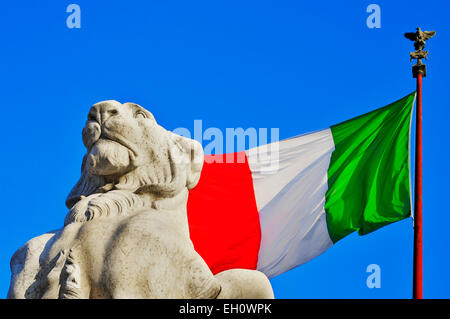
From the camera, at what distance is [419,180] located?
39.3 feet

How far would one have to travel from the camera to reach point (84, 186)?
7.56 metres

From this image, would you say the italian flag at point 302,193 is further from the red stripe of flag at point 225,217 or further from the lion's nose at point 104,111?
the lion's nose at point 104,111

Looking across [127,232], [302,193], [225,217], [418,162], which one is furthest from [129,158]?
[418,162]

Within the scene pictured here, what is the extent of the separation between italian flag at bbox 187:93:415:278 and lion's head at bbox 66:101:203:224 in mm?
4730

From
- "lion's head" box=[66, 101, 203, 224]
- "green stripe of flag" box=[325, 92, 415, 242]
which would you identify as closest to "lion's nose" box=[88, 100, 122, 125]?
"lion's head" box=[66, 101, 203, 224]

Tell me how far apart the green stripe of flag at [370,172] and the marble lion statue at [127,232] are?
536 cm

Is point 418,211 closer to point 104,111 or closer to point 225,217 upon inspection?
point 225,217

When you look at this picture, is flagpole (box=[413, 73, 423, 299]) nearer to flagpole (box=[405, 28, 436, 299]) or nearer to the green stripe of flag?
flagpole (box=[405, 28, 436, 299])

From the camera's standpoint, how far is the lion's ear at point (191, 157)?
299 inches

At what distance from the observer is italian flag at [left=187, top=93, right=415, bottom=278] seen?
480 inches

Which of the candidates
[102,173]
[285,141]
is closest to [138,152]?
[102,173]

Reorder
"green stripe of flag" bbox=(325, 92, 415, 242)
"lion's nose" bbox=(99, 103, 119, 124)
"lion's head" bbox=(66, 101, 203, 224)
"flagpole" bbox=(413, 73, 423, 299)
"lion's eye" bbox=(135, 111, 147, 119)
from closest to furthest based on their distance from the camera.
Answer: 1. "lion's head" bbox=(66, 101, 203, 224)
2. "lion's nose" bbox=(99, 103, 119, 124)
3. "lion's eye" bbox=(135, 111, 147, 119)
4. "flagpole" bbox=(413, 73, 423, 299)
5. "green stripe of flag" bbox=(325, 92, 415, 242)
